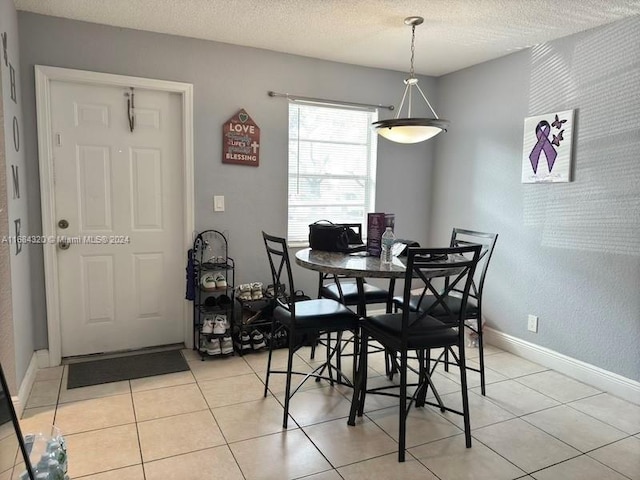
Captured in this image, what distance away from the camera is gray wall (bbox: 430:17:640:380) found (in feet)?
9.32

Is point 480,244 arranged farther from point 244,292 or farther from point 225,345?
point 225,345

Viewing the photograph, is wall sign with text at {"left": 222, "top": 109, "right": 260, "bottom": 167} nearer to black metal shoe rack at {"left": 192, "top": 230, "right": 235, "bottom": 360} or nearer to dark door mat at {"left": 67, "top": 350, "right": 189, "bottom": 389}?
black metal shoe rack at {"left": 192, "top": 230, "right": 235, "bottom": 360}

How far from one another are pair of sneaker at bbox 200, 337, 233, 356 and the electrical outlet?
0.98 meters

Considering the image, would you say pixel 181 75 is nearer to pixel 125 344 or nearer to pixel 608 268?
pixel 125 344

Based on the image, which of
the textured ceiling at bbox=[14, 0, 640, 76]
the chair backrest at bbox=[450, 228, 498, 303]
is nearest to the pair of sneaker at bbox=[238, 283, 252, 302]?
the chair backrest at bbox=[450, 228, 498, 303]

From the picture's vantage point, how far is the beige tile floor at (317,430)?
2.09 meters

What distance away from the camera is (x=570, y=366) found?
3.19 m

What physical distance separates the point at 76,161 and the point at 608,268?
11.9 ft

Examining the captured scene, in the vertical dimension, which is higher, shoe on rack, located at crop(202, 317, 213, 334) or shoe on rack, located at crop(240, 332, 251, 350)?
shoe on rack, located at crop(202, 317, 213, 334)

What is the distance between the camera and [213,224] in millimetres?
3566

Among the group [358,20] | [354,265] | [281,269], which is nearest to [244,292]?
[281,269]

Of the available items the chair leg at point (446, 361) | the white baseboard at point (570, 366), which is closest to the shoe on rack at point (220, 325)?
the chair leg at point (446, 361)

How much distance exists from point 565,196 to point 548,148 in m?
0.37

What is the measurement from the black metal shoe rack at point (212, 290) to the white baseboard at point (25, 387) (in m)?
1.05
